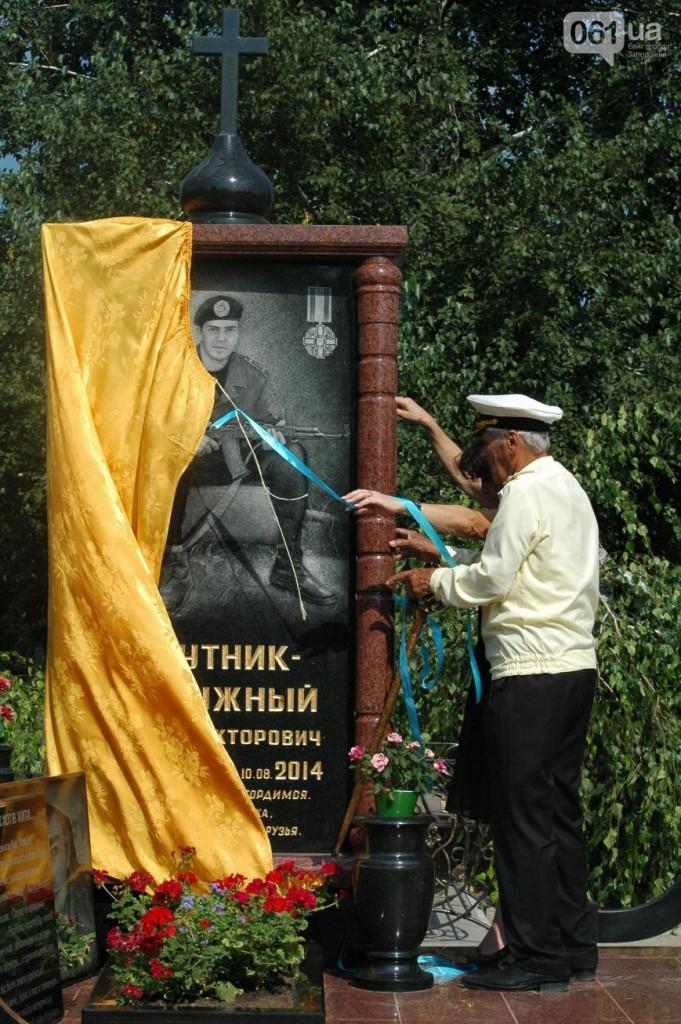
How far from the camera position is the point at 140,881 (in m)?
4.47

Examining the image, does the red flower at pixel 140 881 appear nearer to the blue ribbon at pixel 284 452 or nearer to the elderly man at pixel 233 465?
the elderly man at pixel 233 465

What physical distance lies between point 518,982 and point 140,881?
1219 millimetres

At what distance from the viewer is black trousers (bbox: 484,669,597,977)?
4438 millimetres

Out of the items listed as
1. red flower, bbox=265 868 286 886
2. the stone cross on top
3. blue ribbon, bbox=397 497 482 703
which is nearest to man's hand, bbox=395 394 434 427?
blue ribbon, bbox=397 497 482 703

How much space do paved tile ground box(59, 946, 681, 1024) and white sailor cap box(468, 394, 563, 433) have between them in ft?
5.89

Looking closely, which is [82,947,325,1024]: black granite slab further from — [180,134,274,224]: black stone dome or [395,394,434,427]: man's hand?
[180,134,274,224]: black stone dome

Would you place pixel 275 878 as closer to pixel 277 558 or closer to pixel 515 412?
pixel 277 558

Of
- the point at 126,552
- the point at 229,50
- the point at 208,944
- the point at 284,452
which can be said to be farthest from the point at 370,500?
the point at 229,50

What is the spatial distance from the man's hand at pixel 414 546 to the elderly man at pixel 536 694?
0.98ft

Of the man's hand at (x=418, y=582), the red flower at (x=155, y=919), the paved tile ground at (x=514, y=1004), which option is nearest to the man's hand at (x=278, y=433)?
the man's hand at (x=418, y=582)

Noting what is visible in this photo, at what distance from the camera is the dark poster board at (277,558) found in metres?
5.00

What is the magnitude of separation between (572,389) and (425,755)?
8233 millimetres

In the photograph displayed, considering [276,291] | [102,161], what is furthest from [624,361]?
[276,291]

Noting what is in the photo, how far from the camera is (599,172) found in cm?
1255
